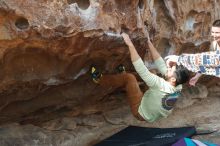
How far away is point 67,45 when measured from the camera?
3107 mm

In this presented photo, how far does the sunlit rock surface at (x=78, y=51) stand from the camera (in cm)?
292

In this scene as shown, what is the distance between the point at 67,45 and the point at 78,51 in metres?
0.13

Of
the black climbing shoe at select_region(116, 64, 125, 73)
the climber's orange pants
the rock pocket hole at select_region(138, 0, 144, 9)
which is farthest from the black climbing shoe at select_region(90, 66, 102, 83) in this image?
the rock pocket hole at select_region(138, 0, 144, 9)

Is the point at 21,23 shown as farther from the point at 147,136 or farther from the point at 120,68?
the point at 147,136

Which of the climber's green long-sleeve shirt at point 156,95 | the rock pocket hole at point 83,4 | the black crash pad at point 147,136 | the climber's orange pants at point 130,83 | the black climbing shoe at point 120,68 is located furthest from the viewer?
the black crash pad at point 147,136

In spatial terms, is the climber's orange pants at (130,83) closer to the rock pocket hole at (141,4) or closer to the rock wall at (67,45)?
the rock wall at (67,45)

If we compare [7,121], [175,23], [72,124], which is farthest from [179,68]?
[7,121]

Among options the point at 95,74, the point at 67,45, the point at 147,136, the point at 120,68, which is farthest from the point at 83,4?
the point at 147,136

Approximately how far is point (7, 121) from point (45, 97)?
14.0 inches

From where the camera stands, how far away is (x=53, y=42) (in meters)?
3.02

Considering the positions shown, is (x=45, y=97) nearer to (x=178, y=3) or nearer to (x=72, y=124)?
(x=72, y=124)

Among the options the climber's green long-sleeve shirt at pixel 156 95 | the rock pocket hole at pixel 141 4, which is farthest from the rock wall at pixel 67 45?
the climber's green long-sleeve shirt at pixel 156 95

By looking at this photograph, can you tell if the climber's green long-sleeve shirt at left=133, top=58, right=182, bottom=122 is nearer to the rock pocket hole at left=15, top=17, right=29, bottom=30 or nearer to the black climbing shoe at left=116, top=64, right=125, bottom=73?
the black climbing shoe at left=116, top=64, right=125, bottom=73

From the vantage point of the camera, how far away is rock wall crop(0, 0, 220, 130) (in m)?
2.89
